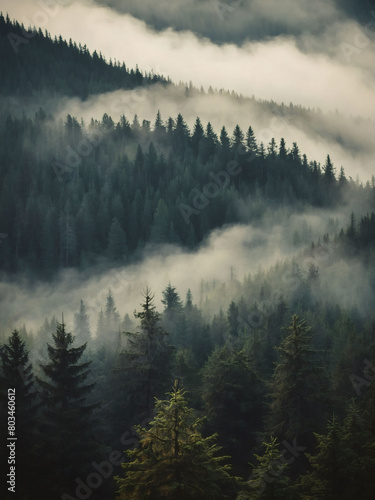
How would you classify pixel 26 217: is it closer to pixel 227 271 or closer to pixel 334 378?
pixel 227 271

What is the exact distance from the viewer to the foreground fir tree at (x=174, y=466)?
74.0 feet

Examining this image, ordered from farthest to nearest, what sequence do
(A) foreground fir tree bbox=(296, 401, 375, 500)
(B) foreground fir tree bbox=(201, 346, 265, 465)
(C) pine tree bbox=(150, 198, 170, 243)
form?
(C) pine tree bbox=(150, 198, 170, 243)
(B) foreground fir tree bbox=(201, 346, 265, 465)
(A) foreground fir tree bbox=(296, 401, 375, 500)

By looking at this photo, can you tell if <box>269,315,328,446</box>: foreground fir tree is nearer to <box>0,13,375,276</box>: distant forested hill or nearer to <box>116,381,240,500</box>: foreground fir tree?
<box>116,381,240,500</box>: foreground fir tree

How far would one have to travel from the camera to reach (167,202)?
603 feet

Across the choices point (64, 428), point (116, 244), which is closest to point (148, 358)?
point (64, 428)

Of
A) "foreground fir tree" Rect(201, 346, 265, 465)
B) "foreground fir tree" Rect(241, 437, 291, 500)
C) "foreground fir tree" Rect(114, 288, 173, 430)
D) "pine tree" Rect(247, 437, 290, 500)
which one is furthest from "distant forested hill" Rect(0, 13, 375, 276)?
"pine tree" Rect(247, 437, 290, 500)

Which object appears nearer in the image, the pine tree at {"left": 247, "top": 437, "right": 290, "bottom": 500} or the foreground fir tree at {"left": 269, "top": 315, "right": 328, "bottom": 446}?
the pine tree at {"left": 247, "top": 437, "right": 290, "bottom": 500}

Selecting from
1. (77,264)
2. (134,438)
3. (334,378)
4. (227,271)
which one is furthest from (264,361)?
(77,264)

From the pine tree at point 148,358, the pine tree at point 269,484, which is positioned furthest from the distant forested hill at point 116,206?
the pine tree at point 269,484

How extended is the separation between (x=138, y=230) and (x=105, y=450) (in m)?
140

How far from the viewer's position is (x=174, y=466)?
23.0 meters

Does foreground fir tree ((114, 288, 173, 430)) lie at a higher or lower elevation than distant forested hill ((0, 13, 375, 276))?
lower

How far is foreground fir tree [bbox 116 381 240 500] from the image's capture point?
2256 centimetres

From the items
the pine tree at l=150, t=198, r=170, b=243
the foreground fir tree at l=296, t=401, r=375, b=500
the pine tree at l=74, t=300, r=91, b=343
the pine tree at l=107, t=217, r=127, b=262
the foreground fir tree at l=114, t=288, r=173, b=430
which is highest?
the pine tree at l=150, t=198, r=170, b=243
